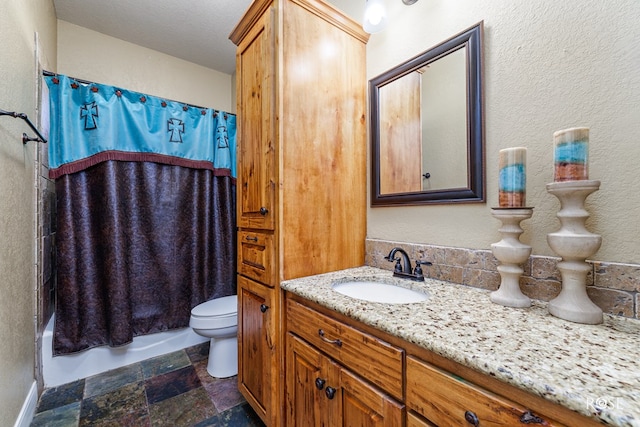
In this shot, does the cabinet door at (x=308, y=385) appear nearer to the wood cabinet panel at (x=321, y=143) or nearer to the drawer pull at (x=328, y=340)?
the drawer pull at (x=328, y=340)

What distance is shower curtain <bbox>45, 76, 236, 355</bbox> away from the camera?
1.75 meters

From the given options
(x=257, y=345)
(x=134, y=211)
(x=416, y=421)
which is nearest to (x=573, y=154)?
(x=416, y=421)

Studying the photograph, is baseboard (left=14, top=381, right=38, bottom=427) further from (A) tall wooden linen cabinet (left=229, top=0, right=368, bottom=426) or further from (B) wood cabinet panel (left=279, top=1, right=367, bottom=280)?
(B) wood cabinet panel (left=279, top=1, right=367, bottom=280)

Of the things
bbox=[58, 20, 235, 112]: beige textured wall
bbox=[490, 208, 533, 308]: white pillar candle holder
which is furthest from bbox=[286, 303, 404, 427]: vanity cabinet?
bbox=[58, 20, 235, 112]: beige textured wall

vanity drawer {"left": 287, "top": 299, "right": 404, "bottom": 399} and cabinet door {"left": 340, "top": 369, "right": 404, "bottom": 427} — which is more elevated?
vanity drawer {"left": 287, "top": 299, "right": 404, "bottom": 399}

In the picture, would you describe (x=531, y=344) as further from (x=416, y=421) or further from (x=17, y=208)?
(x=17, y=208)

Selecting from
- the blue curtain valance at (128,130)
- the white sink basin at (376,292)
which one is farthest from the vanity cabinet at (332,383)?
the blue curtain valance at (128,130)

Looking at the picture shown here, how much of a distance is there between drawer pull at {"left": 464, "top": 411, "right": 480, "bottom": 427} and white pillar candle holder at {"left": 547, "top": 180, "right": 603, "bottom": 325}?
412mm

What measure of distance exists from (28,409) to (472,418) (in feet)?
6.98

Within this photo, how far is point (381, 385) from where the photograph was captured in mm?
716

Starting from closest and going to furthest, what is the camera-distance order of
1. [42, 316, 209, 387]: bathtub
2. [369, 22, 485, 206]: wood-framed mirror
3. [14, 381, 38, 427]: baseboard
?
[369, 22, 485, 206]: wood-framed mirror < [14, 381, 38, 427]: baseboard < [42, 316, 209, 387]: bathtub

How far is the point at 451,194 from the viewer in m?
1.11

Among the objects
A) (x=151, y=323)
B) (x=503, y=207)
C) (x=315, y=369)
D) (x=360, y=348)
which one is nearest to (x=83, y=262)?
(x=151, y=323)

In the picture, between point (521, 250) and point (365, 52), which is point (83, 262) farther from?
point (521, 250)
